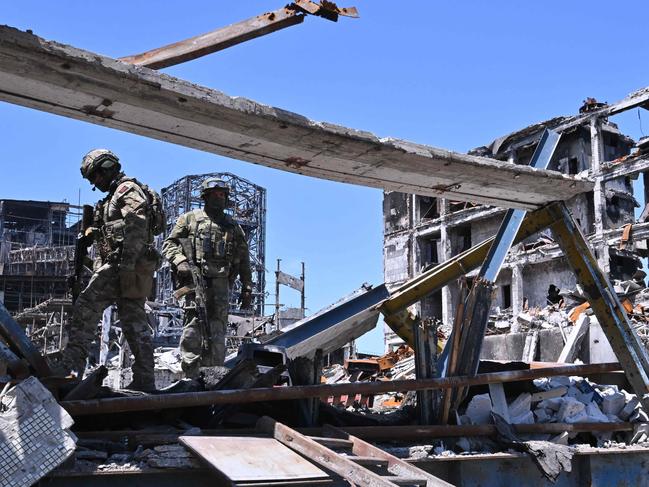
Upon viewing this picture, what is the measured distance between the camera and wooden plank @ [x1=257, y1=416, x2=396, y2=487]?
3.57 metres

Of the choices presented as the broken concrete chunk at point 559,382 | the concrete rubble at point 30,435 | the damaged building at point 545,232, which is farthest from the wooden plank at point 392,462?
the damaged building at point 545,232

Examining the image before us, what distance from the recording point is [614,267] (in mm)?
33438

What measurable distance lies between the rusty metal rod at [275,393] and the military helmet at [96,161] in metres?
2.66

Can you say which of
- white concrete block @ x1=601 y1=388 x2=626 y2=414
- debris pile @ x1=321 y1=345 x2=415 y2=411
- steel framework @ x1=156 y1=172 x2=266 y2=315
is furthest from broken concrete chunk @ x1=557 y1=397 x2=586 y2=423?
steel framework @ x1=156 y1=172 x2=266 y2=315

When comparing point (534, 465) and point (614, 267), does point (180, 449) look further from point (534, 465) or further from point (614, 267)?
point (614, 267)

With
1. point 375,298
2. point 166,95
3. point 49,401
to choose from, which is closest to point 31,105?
point 166,95

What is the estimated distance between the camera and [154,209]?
20.9 feet

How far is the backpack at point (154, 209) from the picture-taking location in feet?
20.7

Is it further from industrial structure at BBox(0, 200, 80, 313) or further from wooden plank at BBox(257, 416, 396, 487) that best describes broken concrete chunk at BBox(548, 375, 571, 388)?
industrial structure at BBox(0, 200, 80, 313)

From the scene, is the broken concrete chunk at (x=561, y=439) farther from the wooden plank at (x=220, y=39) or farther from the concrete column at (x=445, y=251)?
the concrete column at (x=445, y=251)

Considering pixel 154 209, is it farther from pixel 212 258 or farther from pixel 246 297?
pixel 246 297

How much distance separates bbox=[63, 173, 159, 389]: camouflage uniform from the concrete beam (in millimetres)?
1736

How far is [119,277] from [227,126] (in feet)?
7.52

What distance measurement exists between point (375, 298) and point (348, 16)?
9.05ft
